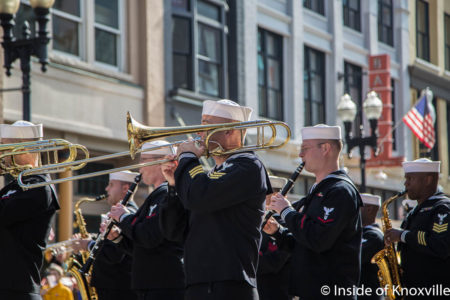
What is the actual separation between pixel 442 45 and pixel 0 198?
1021 inches

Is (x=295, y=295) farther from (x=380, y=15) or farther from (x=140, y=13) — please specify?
(x=380, y=15)

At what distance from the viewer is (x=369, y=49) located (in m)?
28.4

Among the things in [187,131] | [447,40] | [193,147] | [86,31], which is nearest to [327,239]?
[193,147]

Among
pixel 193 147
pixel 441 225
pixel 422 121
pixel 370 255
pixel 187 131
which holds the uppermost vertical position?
pixel 422 121

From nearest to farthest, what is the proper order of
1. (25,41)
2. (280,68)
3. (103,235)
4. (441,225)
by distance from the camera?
1. (441,225)
2. (103,235)
3. (25,41)
4. (280,68)

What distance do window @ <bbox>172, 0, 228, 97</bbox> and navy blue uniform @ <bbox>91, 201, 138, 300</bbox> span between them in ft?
34.5

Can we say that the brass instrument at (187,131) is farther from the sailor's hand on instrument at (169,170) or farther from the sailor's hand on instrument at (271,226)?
the sailor's hand on instrument at (271,226)

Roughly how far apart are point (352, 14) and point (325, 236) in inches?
871

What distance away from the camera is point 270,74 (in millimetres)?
24438

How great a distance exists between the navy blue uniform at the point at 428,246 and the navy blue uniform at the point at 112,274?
2719mm

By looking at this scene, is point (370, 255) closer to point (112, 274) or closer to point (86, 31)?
point (112, 274)

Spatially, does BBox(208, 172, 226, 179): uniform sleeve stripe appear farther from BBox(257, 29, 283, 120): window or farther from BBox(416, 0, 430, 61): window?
BBox(416, 0, 430, 61): window

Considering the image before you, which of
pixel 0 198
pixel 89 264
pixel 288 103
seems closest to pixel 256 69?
pixel 288 103

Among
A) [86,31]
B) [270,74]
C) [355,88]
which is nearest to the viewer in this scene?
[86,31]
